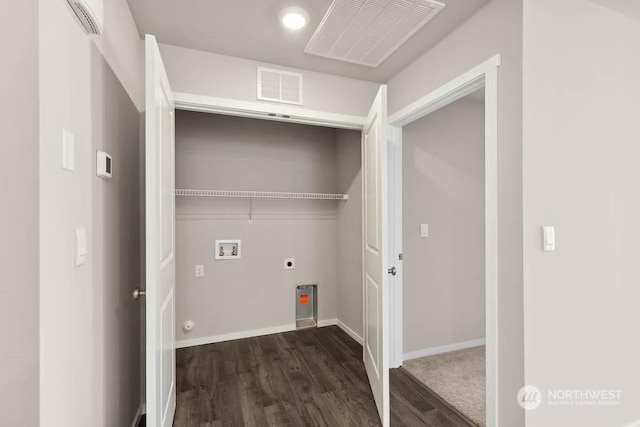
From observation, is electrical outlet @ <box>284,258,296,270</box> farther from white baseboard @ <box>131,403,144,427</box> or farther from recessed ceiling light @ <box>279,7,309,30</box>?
recessed ceiling light @ <box>279,7,309,30</box>

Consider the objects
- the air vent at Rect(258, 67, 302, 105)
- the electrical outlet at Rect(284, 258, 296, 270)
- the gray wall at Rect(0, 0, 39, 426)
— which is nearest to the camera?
the gray wall at Rect(0, 0, 39, 426)

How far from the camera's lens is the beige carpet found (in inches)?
81.2

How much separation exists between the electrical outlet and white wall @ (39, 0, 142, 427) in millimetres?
2093

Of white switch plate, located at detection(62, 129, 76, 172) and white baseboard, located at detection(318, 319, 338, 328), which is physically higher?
white switch plate, located at detection(62, 129, 76, 172)

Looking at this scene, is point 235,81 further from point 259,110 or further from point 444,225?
point 444,225

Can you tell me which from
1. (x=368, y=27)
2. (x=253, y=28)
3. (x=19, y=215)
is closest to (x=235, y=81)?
(x=253, y=28)

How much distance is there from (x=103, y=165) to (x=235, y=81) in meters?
1.31

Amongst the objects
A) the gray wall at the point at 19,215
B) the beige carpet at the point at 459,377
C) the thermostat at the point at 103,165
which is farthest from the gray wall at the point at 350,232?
the gray wall at the point at 19,215

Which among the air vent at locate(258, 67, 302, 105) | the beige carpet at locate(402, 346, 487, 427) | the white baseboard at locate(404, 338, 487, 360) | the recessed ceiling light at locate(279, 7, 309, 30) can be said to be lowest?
the beige carpet at locate(402, 346, 487, 427)

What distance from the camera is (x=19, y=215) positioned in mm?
739

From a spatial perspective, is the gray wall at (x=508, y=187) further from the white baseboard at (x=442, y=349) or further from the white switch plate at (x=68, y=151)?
the white switch plate at (x=68, y=151)
